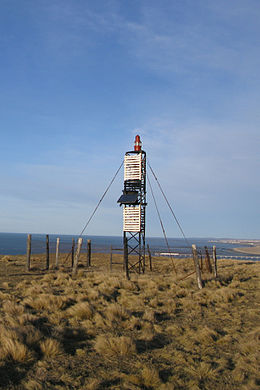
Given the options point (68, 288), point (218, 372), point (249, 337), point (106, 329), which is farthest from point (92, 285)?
point (218, 372)

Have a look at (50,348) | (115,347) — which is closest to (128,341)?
(115,347)

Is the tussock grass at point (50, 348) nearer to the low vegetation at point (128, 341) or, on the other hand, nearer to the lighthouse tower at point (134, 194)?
the low vegetation at point (128, 341)

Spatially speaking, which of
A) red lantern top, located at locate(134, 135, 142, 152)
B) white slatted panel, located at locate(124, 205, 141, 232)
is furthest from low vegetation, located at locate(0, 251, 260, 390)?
red lantern top, located at locate(134, 135, 142, 152)

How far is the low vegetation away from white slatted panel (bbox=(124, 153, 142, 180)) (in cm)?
906

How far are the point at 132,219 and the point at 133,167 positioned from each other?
3530 mm

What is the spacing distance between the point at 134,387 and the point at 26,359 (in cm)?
227

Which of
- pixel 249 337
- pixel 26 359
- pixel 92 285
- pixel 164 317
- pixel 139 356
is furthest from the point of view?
pixel 92 285

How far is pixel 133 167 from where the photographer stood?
68.0 ft

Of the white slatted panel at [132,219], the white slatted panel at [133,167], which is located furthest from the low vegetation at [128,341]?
the white slatted panel at [133,167]

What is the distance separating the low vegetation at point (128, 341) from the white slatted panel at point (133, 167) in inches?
357

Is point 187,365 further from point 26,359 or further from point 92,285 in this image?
point 92,285

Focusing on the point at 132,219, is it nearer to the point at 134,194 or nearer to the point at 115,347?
the point at 134,194

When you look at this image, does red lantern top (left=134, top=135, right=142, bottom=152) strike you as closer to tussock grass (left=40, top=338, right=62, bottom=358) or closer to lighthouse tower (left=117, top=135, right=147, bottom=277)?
lighthouse tower (left=117, top=135, right=147, bottom=277)

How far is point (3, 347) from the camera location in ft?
20.1
